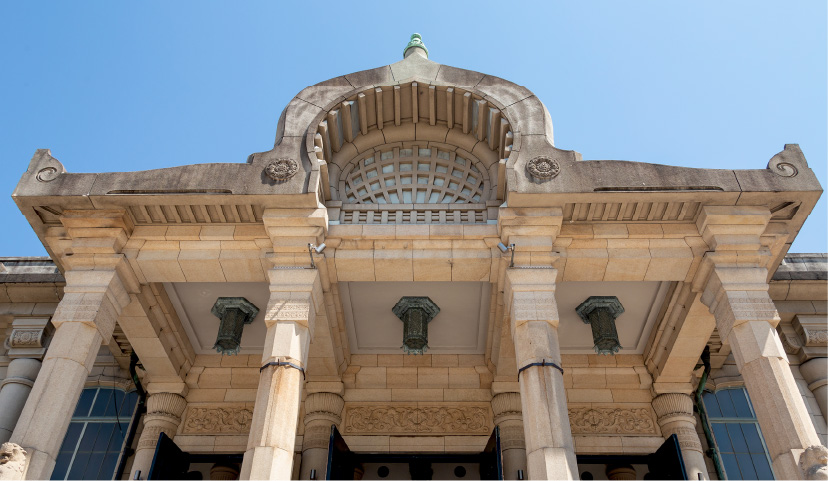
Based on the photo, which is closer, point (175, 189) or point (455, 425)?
point (175, 189)

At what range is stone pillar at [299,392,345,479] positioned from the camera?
1362cm

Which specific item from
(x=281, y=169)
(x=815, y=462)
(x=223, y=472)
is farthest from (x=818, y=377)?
(x=223, y=472)

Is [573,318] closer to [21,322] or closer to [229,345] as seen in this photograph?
[229,345]

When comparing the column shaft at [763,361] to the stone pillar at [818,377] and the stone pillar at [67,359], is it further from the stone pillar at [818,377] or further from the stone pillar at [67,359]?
the stone pillar at [67,359]

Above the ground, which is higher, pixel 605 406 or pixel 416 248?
pixel 416 248

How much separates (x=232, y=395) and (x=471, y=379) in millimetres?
5261

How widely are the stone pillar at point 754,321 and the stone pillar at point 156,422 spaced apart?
35.3 feet

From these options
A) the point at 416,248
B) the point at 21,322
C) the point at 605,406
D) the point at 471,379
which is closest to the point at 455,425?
the point at 471,379

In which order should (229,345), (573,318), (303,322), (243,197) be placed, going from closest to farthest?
(303,322) → (243,197) → (229,345) → (573,318)

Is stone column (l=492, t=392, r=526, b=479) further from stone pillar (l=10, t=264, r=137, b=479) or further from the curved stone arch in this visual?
stone pillar (l=10, t=264, r=137, b=479)

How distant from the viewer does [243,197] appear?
11898mm

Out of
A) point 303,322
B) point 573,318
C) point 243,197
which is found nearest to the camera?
point 303,322

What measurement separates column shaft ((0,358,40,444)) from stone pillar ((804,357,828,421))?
1573 centimetres

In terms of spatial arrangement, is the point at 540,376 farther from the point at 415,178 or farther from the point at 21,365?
the point at 21,365
